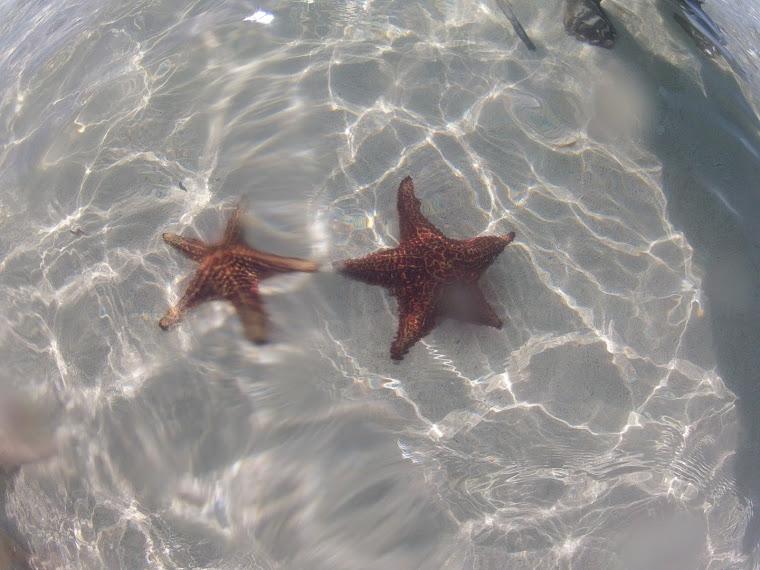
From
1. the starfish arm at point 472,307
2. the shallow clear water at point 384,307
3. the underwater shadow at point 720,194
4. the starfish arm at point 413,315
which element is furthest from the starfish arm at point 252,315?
the underwater shadow at point 720,194

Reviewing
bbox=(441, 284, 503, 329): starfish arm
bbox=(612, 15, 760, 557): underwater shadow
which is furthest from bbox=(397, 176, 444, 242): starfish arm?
bbox=(612, 15, 760, 557): underwater shadow

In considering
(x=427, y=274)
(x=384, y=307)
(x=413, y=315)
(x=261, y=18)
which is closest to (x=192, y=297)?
(x=384, y=307)

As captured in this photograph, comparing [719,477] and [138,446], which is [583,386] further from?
[138,446]

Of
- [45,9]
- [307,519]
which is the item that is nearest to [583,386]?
[307,519]

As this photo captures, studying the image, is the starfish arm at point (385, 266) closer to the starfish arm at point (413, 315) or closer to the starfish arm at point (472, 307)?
the starfish arm at point (413, 315)

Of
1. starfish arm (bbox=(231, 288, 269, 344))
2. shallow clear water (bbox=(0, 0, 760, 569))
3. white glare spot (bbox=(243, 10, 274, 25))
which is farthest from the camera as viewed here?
white glare spot (bbox=(243, 10, 274, 25))

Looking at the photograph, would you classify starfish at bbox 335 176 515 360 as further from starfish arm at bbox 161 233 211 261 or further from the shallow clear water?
starfish arm at bbox 161 233 211 261
